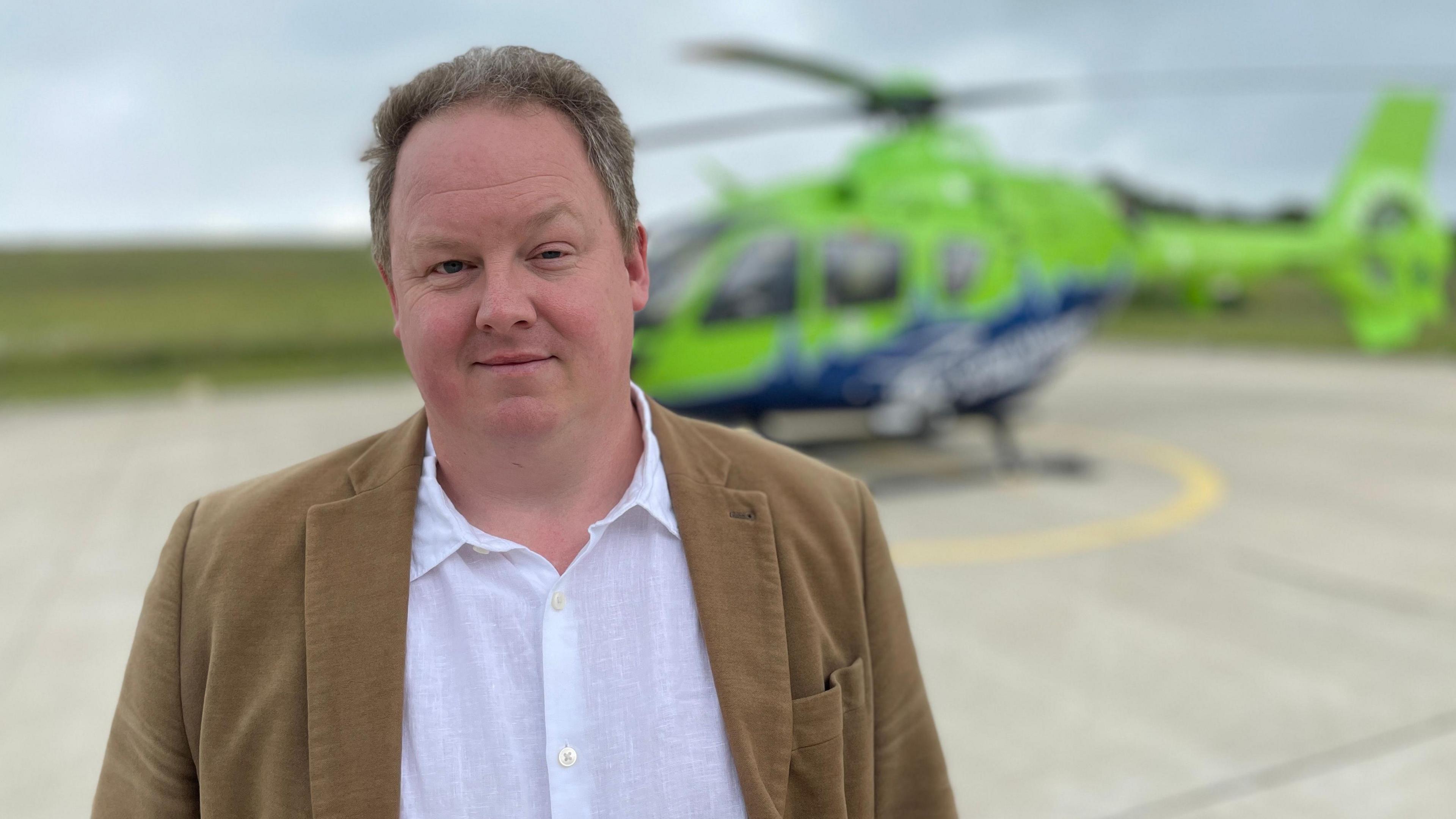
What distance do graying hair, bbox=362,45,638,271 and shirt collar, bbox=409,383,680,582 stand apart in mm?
306

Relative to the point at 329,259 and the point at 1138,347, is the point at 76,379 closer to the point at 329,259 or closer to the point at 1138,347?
the point at 1138,347

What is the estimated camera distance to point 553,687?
3.85 ft

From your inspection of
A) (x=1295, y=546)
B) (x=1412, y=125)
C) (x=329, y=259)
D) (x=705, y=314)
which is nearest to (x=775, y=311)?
(x=705, y=314)

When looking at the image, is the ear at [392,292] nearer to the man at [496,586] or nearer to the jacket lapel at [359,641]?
the man at [496,586]

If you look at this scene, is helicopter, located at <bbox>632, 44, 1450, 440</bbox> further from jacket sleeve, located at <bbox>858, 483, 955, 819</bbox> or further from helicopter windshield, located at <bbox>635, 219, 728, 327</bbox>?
jacket sleeve, located at <bbox>858, 483, 955, 819</bbox>

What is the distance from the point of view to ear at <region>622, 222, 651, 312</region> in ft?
4.30

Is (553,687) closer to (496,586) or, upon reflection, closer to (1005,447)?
(496,586)

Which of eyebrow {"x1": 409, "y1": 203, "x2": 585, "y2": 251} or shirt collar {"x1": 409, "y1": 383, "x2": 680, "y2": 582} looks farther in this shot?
shirt collar {"x1": 409, "y1": 383, "x2": 680, "y2": 582}

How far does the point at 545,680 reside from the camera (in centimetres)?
117

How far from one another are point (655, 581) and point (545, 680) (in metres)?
0.20

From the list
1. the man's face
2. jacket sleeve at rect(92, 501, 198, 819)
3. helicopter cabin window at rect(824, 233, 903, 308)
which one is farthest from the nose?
helicopter cabin window at rect(824, 233, 903, 308)

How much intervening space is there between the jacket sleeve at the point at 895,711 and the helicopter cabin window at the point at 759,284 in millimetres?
6061

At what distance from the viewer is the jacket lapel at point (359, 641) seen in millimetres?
1125

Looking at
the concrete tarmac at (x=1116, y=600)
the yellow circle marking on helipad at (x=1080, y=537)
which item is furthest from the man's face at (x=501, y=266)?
the yellow circle marking on helipad at (x=1080, y=537)
